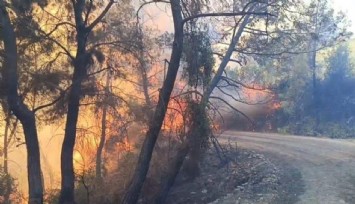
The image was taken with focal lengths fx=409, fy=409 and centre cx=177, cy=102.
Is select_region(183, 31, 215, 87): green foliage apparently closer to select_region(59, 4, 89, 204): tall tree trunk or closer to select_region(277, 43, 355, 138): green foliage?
select_region(59, 4, 89, 204): tall tree trunk

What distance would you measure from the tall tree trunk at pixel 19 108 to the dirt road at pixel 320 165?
7808 millimetres

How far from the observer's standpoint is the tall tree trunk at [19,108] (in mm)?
11570

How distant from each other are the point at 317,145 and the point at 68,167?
12.8 metres

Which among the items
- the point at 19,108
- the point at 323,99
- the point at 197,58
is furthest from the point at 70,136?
the point at 323,99

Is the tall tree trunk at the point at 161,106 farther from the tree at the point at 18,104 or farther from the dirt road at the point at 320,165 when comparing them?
the dirt road at the point at 320,165

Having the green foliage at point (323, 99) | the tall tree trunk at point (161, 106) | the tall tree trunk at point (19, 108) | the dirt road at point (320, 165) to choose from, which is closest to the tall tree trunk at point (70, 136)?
the tall tree trunk at point (19, 108)

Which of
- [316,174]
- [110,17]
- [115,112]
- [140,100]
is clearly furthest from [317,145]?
[110,17]

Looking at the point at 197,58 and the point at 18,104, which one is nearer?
the point at 18,104

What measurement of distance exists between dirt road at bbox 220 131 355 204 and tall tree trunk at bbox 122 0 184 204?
190 inches

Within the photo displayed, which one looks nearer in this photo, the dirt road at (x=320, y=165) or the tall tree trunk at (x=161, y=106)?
the dirt road at (x=320, y=165)

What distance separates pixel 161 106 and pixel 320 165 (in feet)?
22.4

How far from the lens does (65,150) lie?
1367 centimetres

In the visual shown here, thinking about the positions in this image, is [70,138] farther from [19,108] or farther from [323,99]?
[323,99]

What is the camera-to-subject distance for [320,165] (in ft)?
50.6
